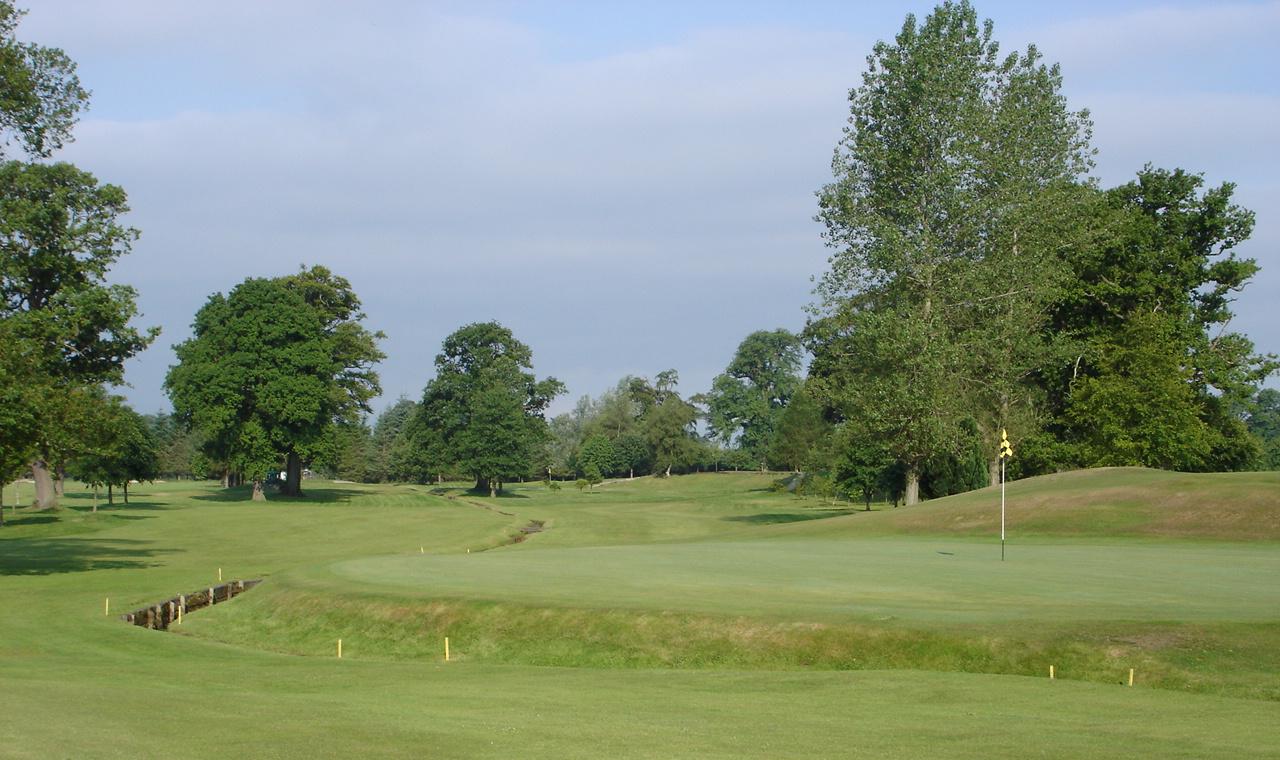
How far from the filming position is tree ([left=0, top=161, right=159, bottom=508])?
48.2 metres

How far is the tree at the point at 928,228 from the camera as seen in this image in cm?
5947

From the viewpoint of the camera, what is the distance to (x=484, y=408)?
11981 cm

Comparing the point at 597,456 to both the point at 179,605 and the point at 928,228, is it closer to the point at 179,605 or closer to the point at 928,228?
the point at 928,228

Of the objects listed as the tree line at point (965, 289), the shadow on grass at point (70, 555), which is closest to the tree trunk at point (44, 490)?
the tree line at point (965, 289)

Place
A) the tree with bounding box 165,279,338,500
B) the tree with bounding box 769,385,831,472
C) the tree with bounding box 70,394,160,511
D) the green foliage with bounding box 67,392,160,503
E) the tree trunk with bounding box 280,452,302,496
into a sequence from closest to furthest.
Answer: the green foliage with bounding box 67,392,160,503, the tree with bounding box 70,394,160,511, the tree with bounding box 165,279,338,500, the tree trunk with bounding box 280,452,302,496, the tree with bounding box 769,385,831,472

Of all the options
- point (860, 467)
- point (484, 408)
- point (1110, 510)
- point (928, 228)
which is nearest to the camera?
point (1110, 510)

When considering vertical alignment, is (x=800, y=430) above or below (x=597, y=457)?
above

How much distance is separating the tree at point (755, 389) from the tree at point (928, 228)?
112m

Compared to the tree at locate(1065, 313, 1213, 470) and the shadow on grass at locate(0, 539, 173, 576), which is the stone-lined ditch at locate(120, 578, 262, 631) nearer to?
the shadow on grass at locate(0, 539, 173, 576)

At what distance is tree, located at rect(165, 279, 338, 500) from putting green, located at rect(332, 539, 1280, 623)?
54.0 m

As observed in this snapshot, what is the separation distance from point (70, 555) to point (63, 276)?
14.8 meters

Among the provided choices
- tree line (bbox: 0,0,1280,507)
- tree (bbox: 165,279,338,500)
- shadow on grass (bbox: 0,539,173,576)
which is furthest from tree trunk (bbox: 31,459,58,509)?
shadow on grass (bbox: 0,539,173,576)

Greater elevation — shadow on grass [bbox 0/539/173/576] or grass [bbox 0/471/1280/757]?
grass [bbox 0/471/1280/757]

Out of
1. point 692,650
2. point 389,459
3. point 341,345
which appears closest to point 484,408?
point 341,345
